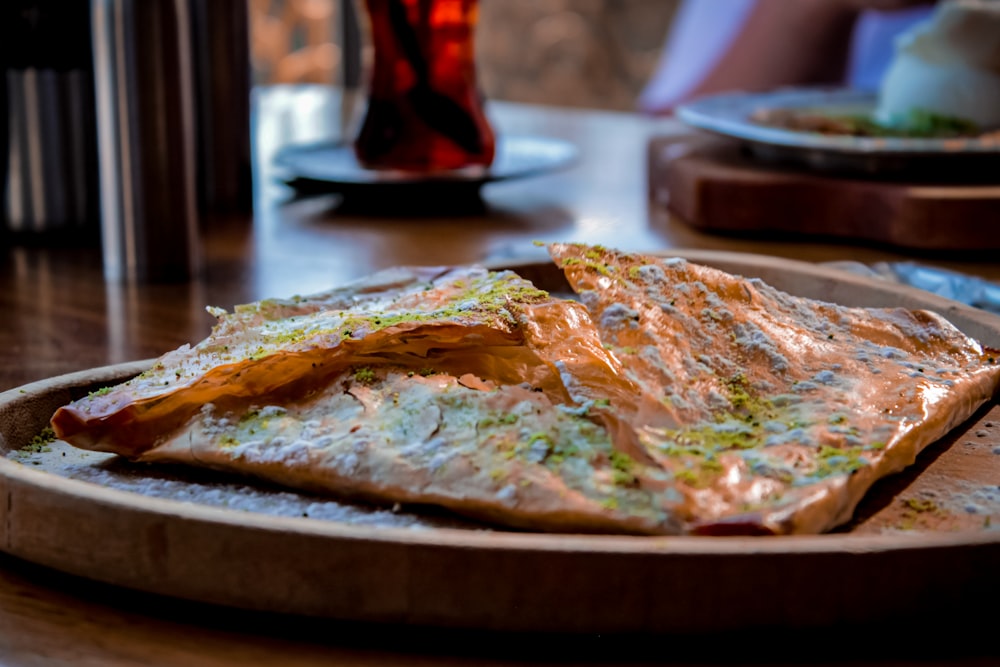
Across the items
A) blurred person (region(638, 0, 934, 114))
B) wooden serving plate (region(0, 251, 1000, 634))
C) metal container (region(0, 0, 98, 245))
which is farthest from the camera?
blurred person (region(638, 0, 934, 114))

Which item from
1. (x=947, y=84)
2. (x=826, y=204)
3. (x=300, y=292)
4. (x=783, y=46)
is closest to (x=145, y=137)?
(x=300, y=292)

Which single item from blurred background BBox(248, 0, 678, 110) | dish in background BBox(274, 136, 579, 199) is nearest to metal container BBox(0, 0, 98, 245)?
dish in background BBox(274, 136, 579, 199)

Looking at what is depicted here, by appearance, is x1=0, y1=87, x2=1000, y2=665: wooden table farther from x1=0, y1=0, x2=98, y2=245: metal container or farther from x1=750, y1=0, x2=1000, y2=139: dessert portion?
x1=750, y1=0, x2=1000, y2=139: dessert portion

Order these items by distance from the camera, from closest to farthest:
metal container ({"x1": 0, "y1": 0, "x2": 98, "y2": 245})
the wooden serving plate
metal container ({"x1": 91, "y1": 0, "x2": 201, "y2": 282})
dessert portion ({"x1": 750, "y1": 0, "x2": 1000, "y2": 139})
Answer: the wooden serving plate, metal container ({"x1": 91, "y1": 0, "x2": 201, "y2": 282}), metal container ({"x1": 0, "y1": 0, "x2": 98, "y2": 245}), dessert portion ({"x1": 750, "y1": 0, "x2": 1000, "y2": 139})

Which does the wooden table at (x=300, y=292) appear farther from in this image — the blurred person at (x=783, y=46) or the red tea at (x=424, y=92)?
the blurred person at (x=783, y=46)

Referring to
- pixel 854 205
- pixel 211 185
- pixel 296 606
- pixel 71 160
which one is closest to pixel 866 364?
pixel 296 606

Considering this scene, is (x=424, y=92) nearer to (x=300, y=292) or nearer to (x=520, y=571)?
(x=300, y=292)
